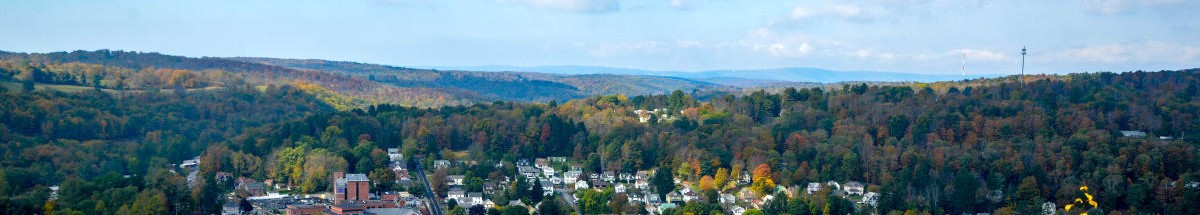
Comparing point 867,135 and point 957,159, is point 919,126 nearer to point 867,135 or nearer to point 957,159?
point 867,135

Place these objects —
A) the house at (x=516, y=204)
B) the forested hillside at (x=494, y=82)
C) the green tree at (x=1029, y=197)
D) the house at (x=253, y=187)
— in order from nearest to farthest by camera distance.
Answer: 1. the green tree at (x=1029, y=197)
2. the house at (x=516, y=204)
3. the house at (x=253, y=187)
4. the forested hillside at (x=494, y=82)

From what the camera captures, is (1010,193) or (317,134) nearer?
(1010,193)

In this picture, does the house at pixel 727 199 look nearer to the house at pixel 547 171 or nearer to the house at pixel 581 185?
the house at pixel 581 185

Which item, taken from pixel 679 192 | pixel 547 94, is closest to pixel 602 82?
pixel 547 94

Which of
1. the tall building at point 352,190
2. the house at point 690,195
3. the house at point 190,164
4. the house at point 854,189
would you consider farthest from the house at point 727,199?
the house at point 190,164

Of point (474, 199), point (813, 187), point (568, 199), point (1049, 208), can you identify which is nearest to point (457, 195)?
point (474, 199)

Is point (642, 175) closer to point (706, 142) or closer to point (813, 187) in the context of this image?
point (706, 142)
